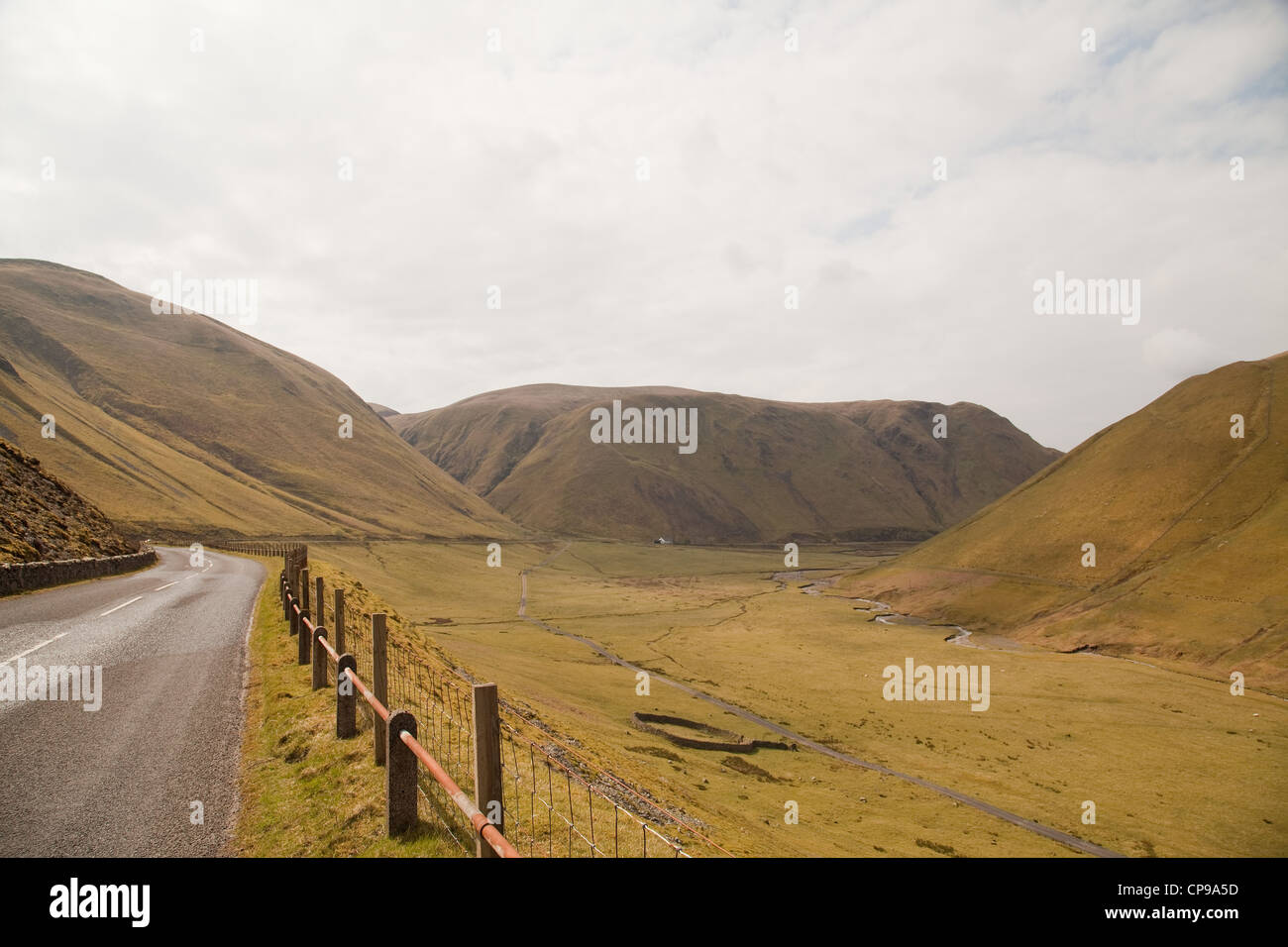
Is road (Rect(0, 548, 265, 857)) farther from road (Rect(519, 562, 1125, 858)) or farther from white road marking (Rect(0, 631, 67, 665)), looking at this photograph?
road (Rect(519, 562, 1125, 858))

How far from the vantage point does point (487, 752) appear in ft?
23.7

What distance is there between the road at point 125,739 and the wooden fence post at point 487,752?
545 cm

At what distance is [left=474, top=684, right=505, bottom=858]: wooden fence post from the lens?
23.3ft

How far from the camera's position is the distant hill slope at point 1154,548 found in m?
71.2

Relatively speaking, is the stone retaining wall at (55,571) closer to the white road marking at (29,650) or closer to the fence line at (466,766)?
the white road marking at (29,650)

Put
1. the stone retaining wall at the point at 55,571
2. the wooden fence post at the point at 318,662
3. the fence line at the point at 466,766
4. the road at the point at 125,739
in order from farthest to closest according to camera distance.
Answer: the stone retaining wall at the point at 55,571, the wooden fence post at the point at 318,662, the road at the point at 125,739, the fence line at the point at 466,766

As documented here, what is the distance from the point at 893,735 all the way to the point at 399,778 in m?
55.6

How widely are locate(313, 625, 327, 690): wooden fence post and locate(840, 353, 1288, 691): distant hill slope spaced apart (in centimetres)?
8233

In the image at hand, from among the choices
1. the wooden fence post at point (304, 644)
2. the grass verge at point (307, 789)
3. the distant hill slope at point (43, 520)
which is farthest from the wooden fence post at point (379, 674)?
the distant hill slope at point (43, 520)

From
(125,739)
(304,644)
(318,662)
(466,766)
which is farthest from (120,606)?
(466,766)

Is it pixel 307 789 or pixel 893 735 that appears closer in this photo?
pixel 307 789

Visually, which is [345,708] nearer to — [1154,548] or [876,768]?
[876,768]

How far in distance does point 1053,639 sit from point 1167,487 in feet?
116
